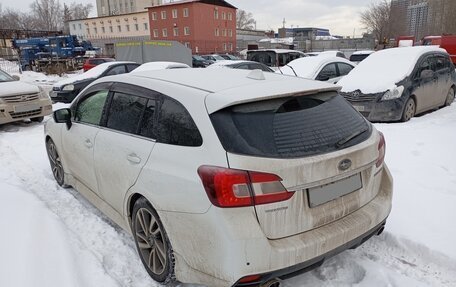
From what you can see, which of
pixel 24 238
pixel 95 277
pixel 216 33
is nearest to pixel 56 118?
pixel 24 238

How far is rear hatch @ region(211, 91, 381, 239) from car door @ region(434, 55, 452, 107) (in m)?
7.23

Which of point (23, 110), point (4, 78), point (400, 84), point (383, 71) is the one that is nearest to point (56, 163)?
point (23, 110)

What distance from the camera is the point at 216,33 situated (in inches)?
2381

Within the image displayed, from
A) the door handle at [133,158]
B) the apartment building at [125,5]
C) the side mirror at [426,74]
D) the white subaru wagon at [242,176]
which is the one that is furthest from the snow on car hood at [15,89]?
the apartment building at [125,5]

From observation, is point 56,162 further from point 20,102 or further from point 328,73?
point 328,73

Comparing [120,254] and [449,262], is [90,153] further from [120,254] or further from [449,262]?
[449,262]

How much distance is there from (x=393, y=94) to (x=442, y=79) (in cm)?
235

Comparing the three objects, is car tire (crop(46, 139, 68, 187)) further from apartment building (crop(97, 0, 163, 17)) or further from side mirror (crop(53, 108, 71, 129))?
apartment building (crop(97, 0, 163, 17))

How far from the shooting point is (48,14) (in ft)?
261

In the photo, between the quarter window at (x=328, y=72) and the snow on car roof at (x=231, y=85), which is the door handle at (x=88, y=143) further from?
the quarter window at (x=328, y=72)

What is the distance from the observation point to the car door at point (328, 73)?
422 inches

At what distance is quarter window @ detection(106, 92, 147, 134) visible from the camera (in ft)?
9.61

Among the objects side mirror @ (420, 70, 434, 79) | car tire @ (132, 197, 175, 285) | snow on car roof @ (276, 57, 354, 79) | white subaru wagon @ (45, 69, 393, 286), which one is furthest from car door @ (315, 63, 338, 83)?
car tire @ (132, 197, 175, 285)

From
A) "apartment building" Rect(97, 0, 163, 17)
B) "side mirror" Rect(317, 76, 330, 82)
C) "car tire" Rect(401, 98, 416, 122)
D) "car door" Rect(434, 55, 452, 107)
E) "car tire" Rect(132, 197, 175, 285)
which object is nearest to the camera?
"car tire" Rect(132, 197, 175, 285)
